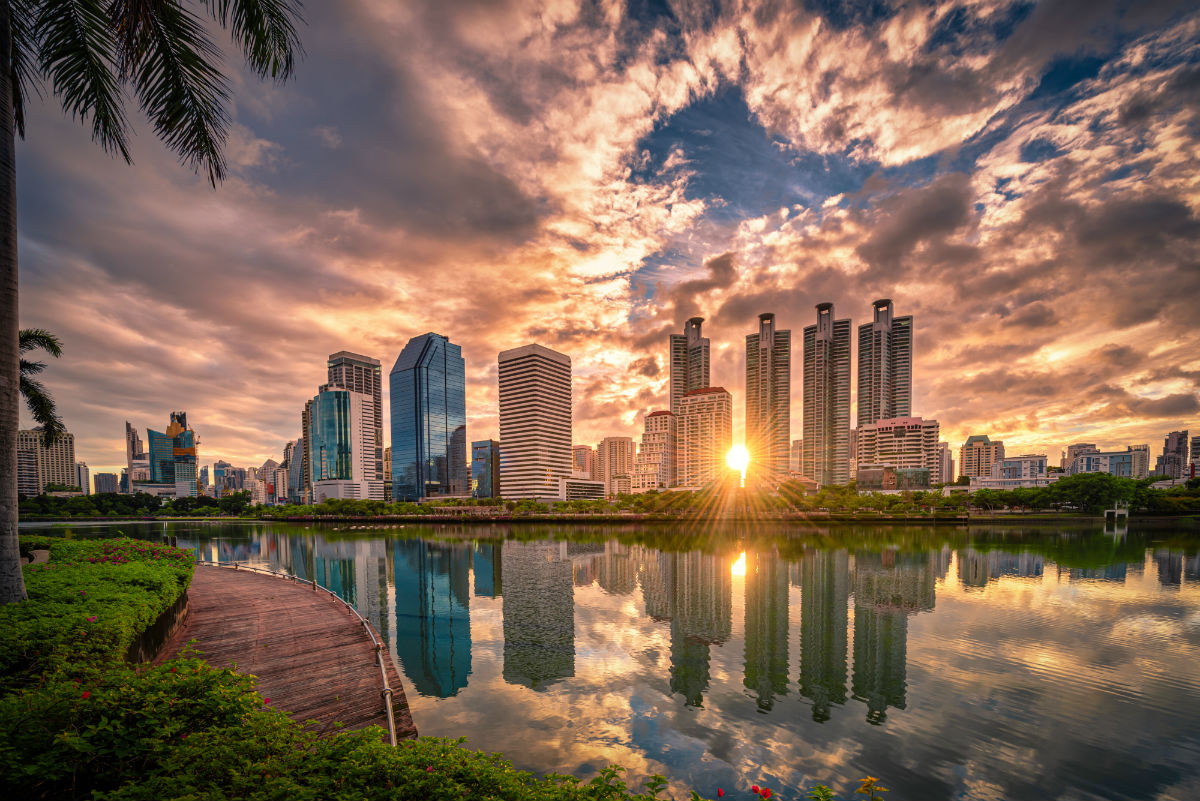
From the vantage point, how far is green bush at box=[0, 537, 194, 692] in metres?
8.12

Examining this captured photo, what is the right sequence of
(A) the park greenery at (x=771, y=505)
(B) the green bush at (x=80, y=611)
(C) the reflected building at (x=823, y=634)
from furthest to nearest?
(A) the park greenery at (x=771, y=505)
(C) the reflected building at (x=823, y=634)
(B) the green bush at (x=80, y=611)

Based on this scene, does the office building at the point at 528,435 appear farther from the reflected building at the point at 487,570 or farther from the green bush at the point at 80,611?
the green bush at the point at 80,611

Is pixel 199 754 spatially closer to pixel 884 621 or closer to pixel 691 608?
pixel 691 608

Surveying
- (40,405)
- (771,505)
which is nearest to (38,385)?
(40,405)

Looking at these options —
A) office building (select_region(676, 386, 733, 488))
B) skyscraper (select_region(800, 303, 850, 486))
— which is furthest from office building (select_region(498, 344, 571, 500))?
skyscraper (select_region(800, 303, 850, 486))

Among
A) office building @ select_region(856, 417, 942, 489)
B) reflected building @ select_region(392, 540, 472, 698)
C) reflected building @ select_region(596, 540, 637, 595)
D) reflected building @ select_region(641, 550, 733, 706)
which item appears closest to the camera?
reflected building @ select_region(641, 550, 733, 706)

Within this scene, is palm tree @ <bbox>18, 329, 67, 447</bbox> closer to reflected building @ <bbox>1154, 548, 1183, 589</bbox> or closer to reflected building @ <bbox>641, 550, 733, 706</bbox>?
reflected building @ <bbox>641, 550, 733, 706</bbox>

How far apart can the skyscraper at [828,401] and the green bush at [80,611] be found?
186 metres

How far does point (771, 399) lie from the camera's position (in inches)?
7210

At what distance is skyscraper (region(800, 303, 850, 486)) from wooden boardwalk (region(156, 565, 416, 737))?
7134 inches

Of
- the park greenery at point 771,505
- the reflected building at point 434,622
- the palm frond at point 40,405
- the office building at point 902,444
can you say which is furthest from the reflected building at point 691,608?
the office building at point 902,444

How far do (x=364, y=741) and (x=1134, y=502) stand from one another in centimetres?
15096

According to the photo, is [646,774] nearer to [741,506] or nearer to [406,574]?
[406,574]

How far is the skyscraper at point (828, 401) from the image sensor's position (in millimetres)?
171250
